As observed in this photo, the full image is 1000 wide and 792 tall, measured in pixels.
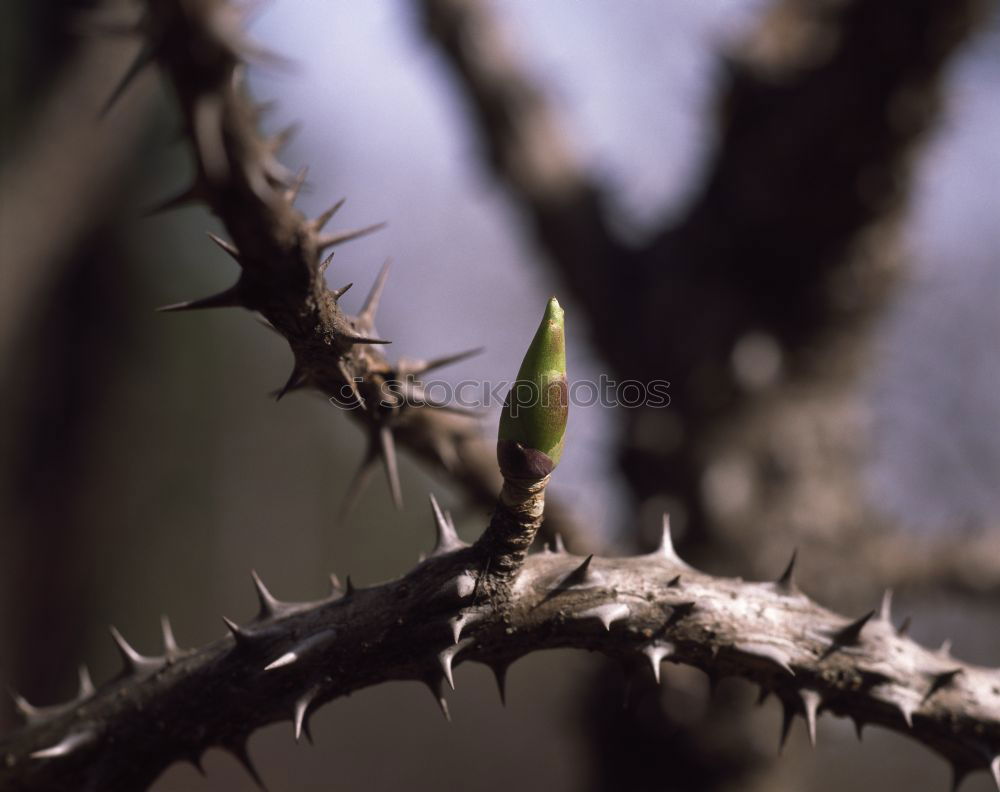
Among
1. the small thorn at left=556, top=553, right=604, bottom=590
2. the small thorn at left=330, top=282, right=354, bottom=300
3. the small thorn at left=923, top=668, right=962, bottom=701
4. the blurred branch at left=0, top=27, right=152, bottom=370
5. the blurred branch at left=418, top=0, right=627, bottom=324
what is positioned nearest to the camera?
the small thorn at left=330, top=282, right=354, bottom=300

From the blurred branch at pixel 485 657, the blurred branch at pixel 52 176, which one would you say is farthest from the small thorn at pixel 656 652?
the blurred branch at pixel 52 176

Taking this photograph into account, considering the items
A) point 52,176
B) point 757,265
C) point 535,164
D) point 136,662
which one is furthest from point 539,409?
point 52,176

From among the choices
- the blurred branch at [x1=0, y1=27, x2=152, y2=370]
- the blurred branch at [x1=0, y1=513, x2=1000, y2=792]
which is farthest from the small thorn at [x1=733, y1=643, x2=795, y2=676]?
the blurred branch at [x1=0, y1=27, x2=152, y2=370]

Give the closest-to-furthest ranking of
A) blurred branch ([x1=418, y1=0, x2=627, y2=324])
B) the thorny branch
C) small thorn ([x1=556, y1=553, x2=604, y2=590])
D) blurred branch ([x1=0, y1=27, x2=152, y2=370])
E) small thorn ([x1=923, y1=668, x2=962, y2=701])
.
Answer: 1. small thorn ([x1=556, y1=553, x2=604, y2=590])
2. small thorn ([x1=923, y1=668, x2=962, y2=701])
3. the thorny branch
4. blurred branch ([x1=418, y1=0, x2=627, y2=324])
5. blurred branch ([x1=0, y1=27, x2=152, y2=370])

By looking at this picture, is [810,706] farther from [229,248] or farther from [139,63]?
[139,63]

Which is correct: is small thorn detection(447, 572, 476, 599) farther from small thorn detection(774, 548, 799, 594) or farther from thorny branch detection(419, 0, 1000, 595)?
thorny branch detection(419, 0, 1000, 595)

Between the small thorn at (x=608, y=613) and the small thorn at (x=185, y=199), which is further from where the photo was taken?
the small thorn at (x=608, y=613)

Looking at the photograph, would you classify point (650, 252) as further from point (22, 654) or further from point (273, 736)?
point (273, 736)

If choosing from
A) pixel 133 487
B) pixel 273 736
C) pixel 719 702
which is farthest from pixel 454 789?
pixel 719 702

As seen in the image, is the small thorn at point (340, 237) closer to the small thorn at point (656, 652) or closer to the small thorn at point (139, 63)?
the small thorn at point (139, 63)
